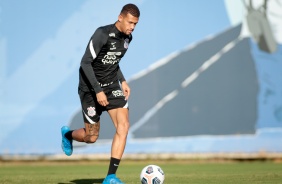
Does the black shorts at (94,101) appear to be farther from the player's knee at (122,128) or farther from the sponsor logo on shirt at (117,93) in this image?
the player's knee at (122,128)

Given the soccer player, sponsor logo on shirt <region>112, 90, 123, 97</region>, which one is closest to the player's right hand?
the soccer player

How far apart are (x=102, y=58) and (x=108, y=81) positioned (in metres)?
0.28

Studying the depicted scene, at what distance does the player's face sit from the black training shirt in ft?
0.36

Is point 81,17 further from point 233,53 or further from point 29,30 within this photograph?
point 233,53

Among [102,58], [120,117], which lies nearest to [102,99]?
[120,117]

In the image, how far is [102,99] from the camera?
6.57 metres

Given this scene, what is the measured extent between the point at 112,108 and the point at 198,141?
554 cm

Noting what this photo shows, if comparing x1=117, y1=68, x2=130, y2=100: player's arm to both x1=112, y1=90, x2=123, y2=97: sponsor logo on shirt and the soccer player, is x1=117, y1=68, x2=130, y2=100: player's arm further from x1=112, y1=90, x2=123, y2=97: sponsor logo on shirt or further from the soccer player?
x1=112, y1=90, x2=123, y2=97: sponsor logo on shirt

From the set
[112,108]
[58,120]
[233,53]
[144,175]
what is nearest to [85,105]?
[112,108]

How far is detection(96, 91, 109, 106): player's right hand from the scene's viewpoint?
259 inches

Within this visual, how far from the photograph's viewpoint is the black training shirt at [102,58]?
6715mm

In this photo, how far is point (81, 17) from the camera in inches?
482

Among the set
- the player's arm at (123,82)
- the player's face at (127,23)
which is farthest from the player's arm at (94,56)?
the player's arm at (123,82)

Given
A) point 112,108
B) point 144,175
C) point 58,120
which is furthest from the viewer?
point 58,120
